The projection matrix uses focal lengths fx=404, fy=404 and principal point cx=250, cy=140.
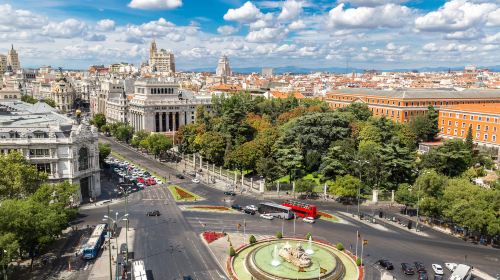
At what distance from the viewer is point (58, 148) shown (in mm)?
69188

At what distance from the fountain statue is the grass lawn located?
30.6m

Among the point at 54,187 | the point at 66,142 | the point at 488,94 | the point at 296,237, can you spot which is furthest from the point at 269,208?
the point at 488,94

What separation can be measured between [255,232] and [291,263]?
40.9 feet

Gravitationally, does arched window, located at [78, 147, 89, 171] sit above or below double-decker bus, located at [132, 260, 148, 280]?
above

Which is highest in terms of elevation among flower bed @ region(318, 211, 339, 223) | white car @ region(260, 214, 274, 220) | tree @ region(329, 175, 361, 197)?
tree @ region(329, 175, 361, 197)

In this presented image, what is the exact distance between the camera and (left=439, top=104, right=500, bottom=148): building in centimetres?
10062

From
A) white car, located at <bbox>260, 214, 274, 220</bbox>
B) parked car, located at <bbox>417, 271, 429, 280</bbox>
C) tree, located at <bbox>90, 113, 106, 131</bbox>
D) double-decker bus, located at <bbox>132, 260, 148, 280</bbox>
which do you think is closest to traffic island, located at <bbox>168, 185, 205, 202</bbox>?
white car, located at <bbox>260, 214, 274, 220</bbox>

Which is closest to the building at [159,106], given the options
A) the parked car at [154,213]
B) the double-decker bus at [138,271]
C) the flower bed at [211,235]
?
the parked car at [154,213]

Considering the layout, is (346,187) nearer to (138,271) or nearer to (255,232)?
(255,232)

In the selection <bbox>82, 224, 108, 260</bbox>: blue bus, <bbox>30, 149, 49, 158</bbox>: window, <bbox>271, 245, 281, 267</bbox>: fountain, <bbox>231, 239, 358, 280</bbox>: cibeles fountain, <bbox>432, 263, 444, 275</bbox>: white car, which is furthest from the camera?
<bbox>30, 149, 49, 158</bbox>: window

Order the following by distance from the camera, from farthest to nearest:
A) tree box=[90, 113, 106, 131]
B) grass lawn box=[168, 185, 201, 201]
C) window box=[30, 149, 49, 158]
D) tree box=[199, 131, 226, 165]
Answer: tree box=[90, 113, 106, 131] → tree box=[199, 131, 226, 165] → grass lawn box=[168, 185, 201, 201] → window box=[30, 149, 49, 158]

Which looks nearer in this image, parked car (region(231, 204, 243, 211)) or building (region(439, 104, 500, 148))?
parked car (region(231, 204, 243, 211))

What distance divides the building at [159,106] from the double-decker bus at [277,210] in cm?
7991

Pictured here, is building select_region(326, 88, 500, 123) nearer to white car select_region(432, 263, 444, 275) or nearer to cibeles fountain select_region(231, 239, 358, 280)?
white car select_region(432, 263, 444, 275)
